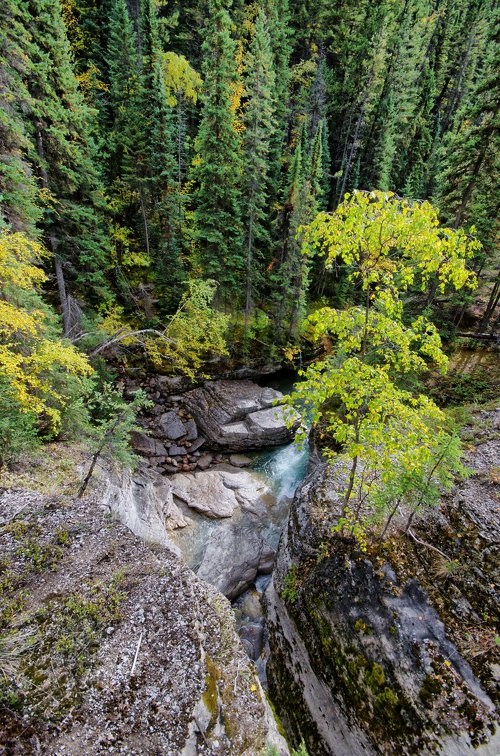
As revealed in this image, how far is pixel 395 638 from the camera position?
6.30 metres

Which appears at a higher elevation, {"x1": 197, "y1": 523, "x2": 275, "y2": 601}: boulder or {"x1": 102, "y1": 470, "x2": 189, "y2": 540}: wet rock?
{"x1": 102, "y1": 470, "x2": 189, "y2": 540}: wet rock

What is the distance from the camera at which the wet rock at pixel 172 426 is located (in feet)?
59.7

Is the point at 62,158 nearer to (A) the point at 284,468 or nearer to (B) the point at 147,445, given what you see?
(B) the point at 147,445

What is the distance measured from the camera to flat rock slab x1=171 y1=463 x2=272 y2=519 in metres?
14.9

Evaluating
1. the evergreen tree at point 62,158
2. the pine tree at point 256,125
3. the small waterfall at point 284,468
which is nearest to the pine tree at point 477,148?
the pine tree at point 256,125

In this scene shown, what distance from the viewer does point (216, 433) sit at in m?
18.4

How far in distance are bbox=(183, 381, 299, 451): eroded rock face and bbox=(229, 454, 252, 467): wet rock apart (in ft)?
1.38

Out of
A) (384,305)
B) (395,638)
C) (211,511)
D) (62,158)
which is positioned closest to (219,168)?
(62,158)

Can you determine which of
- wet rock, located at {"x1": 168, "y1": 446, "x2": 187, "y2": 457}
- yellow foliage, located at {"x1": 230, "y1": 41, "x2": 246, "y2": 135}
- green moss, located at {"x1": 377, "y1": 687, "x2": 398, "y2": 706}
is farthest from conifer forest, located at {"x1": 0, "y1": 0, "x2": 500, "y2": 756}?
wet rock, located at {"x1": 168, "y1": 446, "x2": 187, "y2": 457}

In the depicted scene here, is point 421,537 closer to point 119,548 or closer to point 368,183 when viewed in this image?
point 119,548

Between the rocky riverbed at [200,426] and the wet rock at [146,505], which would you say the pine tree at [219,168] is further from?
the wet rock at [146,505]

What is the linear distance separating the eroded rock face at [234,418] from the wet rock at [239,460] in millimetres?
421

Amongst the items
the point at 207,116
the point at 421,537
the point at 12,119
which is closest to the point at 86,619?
the point at 421,537

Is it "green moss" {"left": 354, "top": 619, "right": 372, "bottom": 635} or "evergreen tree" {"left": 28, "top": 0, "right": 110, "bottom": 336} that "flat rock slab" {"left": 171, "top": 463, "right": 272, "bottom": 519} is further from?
"green moss" {"left": 354, "top": 619, "right": 372, "bottom": 635}
